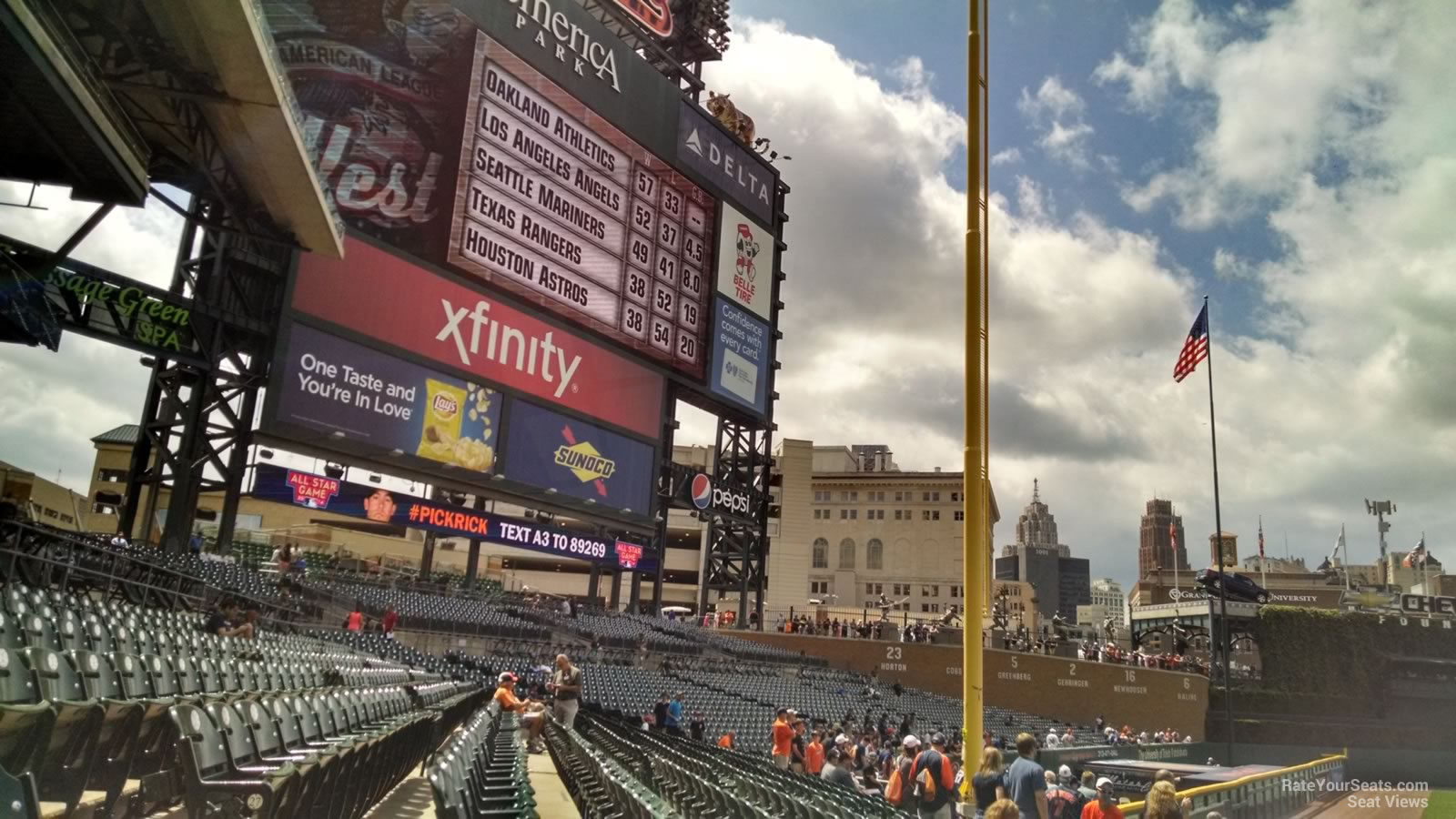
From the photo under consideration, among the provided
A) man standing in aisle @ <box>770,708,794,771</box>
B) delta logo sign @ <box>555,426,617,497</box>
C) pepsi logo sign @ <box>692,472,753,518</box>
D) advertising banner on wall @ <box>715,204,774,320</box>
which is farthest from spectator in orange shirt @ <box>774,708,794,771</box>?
advertising banner on wall @ <box>715,204,774,320</box>

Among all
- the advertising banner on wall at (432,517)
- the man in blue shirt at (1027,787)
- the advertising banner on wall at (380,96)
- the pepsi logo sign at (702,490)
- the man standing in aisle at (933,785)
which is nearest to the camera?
the man in blue shirt at (1027,787)

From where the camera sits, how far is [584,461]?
2634 centimetres

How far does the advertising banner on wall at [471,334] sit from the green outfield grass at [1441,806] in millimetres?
20154

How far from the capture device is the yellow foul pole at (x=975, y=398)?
8164 mm

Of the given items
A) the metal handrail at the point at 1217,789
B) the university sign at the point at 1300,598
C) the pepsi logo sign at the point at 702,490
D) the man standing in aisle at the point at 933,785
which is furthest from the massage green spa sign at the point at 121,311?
the university sign at the point at 1300,598

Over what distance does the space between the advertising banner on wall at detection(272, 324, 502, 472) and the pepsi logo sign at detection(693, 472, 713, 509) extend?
951cm

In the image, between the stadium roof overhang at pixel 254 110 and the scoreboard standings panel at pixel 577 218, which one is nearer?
the stadium roof overhang at pixel 254 110

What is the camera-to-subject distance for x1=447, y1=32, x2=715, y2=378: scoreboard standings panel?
24.0 m

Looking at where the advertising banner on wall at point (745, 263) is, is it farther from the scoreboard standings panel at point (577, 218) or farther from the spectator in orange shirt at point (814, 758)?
the spectator in orange shirt at point (814, 758)

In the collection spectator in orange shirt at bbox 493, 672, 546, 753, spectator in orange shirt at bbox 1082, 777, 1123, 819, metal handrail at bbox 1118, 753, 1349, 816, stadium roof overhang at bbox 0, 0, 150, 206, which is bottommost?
metal handrail at bbox 1118, 753, 1349, 816

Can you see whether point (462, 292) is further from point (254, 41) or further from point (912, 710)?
point (912, 710)

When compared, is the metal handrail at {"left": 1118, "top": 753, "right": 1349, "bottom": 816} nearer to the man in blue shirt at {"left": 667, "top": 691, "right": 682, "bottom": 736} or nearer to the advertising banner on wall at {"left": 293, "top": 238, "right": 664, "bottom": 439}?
the man in blue shirt at {"left": 667, "top": 691, "right": 682, "bottom": 736}

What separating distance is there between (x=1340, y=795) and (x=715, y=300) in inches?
796

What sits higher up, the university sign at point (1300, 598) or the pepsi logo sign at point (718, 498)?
the pepsi logo sign at point (718, 498)
